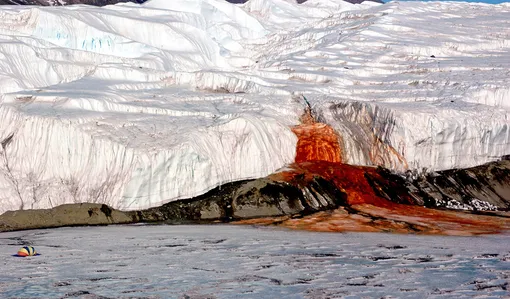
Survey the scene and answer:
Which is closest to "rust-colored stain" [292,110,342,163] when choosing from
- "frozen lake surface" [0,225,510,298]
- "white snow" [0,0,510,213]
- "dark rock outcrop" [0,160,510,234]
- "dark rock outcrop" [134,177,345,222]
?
"white snow" [0,0,510,213]

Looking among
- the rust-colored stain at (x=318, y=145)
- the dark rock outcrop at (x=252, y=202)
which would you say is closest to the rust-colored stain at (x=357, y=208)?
the rust-colored stain at (x=318, y=145)

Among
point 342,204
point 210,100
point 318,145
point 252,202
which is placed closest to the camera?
point 252,202

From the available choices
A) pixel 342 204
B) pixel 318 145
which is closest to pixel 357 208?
pixel 342 204

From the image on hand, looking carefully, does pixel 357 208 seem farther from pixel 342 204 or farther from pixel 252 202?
pixel 252 202

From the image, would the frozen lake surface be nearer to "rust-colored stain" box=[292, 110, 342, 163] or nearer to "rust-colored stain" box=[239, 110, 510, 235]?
"rust-colored stain" box=[239, 110, 510, 235]

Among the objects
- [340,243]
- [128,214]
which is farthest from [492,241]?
[128,214]

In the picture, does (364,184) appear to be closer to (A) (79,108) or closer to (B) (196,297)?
(A) (79,108)

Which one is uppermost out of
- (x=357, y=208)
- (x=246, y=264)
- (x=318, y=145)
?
(x=318, y=145)
